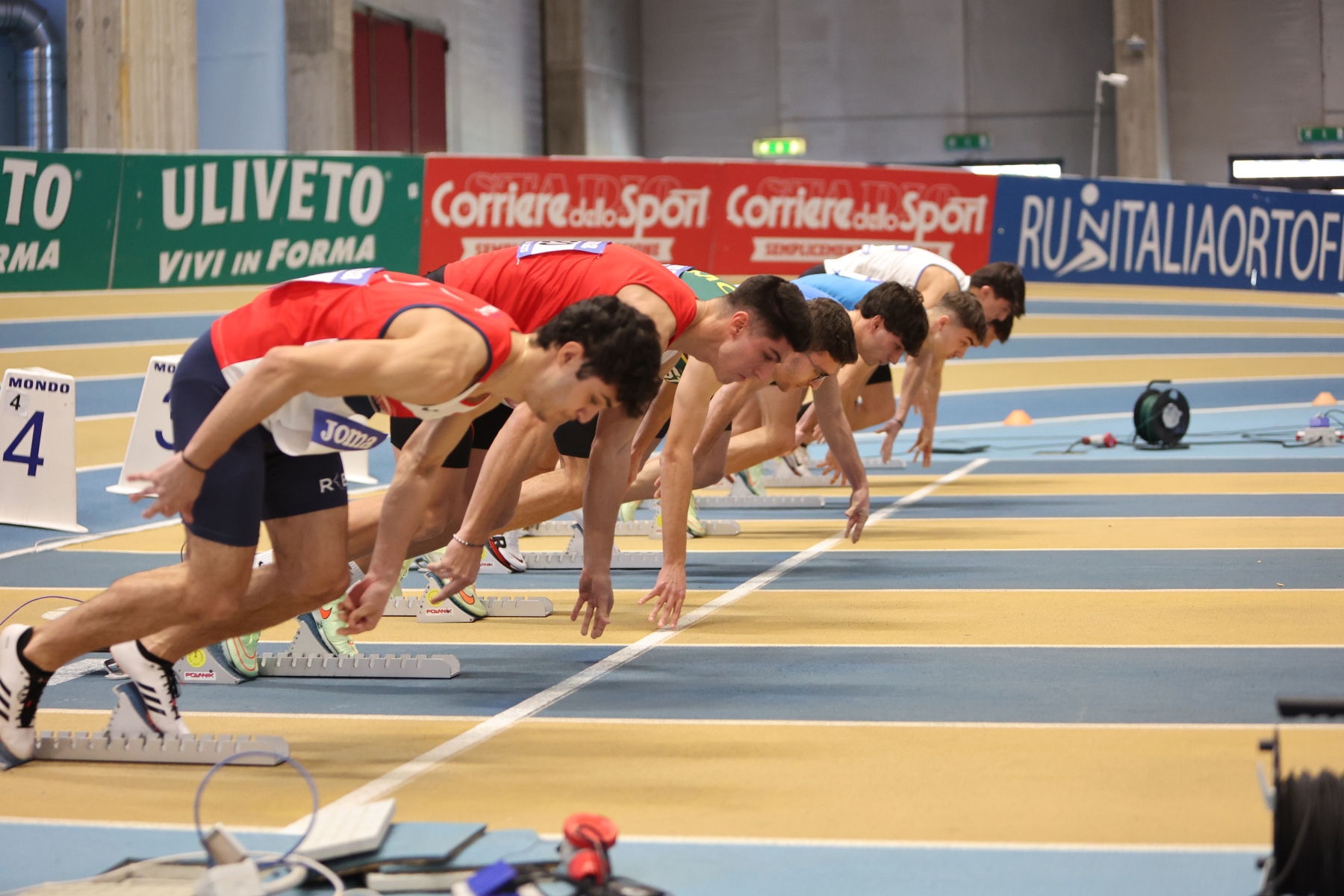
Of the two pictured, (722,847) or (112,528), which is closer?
(722,847)

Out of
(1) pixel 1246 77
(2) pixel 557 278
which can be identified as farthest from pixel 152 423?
(1) pixel 1246 77

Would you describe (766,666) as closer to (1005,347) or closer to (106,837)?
(106,837)

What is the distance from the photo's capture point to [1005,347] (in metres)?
16.8

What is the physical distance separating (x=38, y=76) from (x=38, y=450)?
11.3 metres

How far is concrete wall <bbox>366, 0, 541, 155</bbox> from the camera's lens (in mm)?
22359

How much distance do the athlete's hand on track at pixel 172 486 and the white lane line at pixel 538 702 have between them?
0.77 m

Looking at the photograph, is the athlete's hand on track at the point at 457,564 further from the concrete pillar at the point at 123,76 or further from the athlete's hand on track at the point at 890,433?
the concrete pillar at the point at 123,76

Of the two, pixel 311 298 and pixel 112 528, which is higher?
pixel 311 298

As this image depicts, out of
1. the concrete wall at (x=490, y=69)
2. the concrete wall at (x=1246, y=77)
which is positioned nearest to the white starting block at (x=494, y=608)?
the concrete wall at (x=490, y=69)

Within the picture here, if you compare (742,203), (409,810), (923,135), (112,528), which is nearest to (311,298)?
(409,810)

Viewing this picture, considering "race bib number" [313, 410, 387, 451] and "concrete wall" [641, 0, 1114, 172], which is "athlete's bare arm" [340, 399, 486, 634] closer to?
"race bib number" [313, 410, 387, 451]

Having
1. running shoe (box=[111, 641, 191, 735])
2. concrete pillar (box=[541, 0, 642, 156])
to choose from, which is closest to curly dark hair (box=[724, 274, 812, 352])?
running shoe (box=[111, 641, 191, 735])

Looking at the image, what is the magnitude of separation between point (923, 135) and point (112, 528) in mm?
21640

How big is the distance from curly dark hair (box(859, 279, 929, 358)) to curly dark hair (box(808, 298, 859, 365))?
3.63ft
